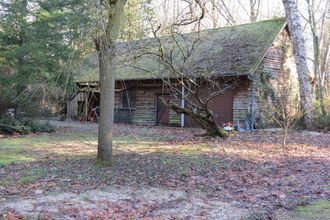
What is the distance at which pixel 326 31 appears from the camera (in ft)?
111

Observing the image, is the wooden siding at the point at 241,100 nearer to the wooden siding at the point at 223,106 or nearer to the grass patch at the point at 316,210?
the wooden siding at the point at 223,106

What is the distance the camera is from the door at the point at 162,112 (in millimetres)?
22531

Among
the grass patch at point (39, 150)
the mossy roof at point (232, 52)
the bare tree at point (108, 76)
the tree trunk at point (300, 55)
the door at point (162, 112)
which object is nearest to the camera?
the bare tree at point (108, 76)

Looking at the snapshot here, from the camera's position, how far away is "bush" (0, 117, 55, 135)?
53.4 ft

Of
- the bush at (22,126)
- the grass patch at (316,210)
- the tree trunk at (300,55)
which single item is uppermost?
the tree trunk at (300,55)

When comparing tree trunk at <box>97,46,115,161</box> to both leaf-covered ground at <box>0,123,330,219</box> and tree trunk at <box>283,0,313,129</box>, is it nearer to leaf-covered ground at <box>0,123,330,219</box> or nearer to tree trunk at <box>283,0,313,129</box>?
leaf-covered ground at <box>0,123,330,219</box>

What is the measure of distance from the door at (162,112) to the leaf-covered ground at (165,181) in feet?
36.4

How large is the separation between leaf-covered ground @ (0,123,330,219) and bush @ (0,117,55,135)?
510 centimetres

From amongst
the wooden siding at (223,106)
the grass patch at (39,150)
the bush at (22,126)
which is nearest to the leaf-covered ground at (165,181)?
the grass patch at (39,150)

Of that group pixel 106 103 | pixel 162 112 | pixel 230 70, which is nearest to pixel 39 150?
pixel 106 103

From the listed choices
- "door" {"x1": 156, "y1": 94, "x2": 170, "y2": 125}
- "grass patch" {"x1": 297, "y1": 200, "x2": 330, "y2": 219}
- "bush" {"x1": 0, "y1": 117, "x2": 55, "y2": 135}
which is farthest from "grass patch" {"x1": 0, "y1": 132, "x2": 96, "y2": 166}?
"door" {"x1": 156, "y1": 94, "x2": 170, "y2": 125}

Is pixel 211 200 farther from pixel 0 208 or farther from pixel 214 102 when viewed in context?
pixel 214 102

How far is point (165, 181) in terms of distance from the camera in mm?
6922

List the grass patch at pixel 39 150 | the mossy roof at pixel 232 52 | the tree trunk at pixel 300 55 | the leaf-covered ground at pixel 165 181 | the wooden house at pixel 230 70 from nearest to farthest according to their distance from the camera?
the leaf-covered ground at pixel 165 181
the grass patch at pixel 39 150
the tree trunk at pixel 300 55
the mossy roof at pixel 232 52
the wooden house at pixel 230 70
